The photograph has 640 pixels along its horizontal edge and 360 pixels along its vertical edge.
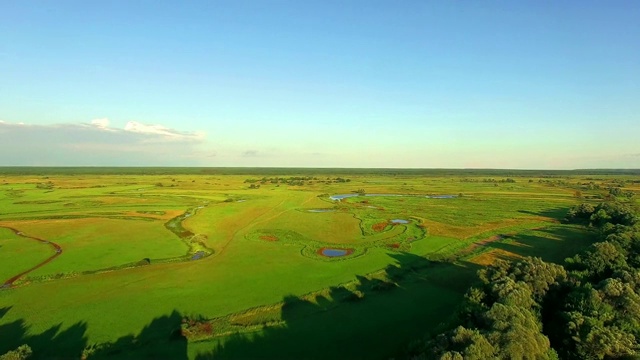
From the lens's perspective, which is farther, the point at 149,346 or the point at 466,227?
the point at 466,227

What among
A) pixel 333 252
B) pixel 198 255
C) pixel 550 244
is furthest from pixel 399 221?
pixel 198 255

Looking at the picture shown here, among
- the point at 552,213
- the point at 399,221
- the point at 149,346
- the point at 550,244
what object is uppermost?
the point at 552,213

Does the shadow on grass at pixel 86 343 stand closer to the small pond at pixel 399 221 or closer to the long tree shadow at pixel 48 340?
the long tree shadow at pixel 48 340

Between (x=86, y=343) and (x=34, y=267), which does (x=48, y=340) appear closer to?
(x=86, y=343)

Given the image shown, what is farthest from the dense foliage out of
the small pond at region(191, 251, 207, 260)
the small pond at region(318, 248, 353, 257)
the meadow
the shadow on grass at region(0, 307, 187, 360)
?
the small pond at region(191, 251, 207, 260)

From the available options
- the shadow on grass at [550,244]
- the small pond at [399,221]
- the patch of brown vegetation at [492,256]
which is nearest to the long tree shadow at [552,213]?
the shadow on grass at [550,244]

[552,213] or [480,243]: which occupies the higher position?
[552,213]

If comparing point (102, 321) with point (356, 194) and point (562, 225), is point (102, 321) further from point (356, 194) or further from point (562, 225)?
point (356, 194)

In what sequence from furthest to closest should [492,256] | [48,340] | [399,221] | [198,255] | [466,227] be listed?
[399,221] → [466,227] → [492,256] → [198,255] → [48,340]
